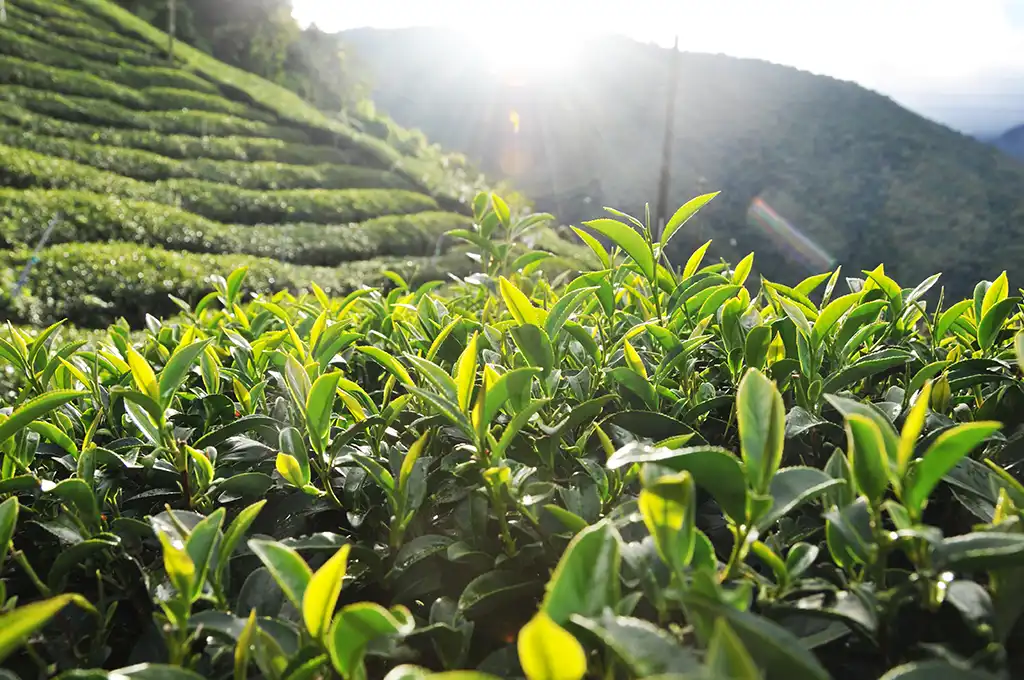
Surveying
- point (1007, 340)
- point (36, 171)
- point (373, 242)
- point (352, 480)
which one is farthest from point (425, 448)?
point (373, 242)

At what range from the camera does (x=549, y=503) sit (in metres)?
0.67

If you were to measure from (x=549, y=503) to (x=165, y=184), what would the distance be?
13.1 meters

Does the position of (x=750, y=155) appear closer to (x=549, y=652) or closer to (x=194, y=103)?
(x=194, y=103)

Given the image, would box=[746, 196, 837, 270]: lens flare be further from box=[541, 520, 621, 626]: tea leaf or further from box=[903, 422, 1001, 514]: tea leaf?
box=[541, 520, 621, 626]: tea leaf

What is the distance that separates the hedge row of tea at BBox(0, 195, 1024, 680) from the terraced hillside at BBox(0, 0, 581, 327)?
713cm

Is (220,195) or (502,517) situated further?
(220,195)

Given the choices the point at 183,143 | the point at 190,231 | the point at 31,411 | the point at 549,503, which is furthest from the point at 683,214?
the point at 183,143

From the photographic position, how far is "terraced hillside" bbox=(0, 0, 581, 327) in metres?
8.34

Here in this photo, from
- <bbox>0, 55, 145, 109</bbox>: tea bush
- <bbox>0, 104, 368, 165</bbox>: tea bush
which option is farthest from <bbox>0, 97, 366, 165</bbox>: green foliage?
<bbox>0, 55, 145, 109</bbox>: tea bush

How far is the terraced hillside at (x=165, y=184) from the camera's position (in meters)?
8.34

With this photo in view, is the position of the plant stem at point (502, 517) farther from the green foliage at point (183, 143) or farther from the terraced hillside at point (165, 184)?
the green foliage at point (183, 143)

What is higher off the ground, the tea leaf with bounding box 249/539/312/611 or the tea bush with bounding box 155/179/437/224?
the tea leaf with bounding box 249/539/312/611

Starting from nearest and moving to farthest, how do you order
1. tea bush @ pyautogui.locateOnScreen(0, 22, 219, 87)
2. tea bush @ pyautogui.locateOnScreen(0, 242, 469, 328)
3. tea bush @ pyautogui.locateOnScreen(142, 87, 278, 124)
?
tea bush @ pyautogui.locateOnScreen(0, 242, 469, 328)
tea bush @ pyautogui.locateOnScreen(0, 22, 219, 87)
tea bush @ pyautogui.locateOnScreen(142, 87, 278, 124)

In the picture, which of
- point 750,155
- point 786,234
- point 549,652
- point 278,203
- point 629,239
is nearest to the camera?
point 549,652
